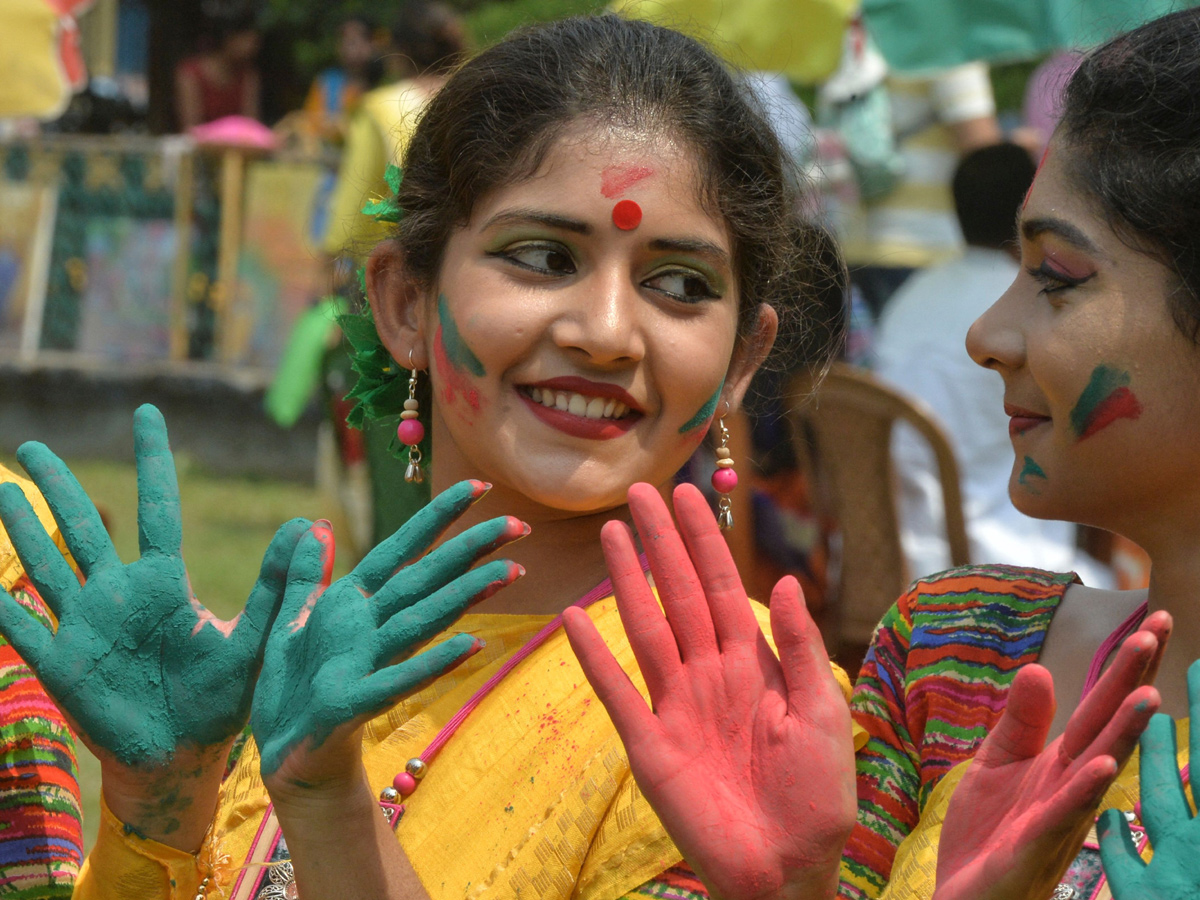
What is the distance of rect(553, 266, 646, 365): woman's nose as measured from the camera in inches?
71.2

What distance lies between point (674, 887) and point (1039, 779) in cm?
48

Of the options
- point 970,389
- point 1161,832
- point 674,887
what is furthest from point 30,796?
point 970,389

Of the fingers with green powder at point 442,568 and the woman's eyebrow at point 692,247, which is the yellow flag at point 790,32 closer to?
the woman's eyebrow at point 692,247

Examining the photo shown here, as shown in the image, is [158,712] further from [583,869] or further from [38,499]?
[38,499]

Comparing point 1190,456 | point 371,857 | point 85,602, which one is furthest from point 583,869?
point 1190,456

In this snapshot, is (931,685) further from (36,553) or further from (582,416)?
(36,553)

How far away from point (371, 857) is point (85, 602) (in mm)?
413

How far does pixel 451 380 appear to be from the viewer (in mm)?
1939

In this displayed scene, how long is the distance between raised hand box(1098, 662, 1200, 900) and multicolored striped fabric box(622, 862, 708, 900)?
0.50 metres

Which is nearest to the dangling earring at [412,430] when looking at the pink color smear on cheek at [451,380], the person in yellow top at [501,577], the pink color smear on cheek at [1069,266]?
the person in yellow top at [501,577]

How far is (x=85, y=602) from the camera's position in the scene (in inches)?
60.8

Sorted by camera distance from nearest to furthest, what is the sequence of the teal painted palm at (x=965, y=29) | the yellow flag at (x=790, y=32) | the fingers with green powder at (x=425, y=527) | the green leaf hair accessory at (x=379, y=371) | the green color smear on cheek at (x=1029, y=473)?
the fingers with green powder at (x=425, y=527)
the green color smear on cheek at (x=1029, y=473)
the green leaf hair accessory at (x=379, y=371)
the teal painted palm at (x=965, y=29)
the yellow flag at (x=790, y=32)

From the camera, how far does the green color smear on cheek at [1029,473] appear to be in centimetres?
175

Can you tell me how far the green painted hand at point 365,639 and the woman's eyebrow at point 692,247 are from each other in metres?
0.51
